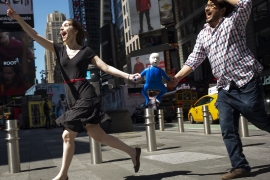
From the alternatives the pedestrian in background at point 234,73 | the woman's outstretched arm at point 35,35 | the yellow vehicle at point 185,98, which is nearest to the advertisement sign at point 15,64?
the yellow vehicle at point 185,98

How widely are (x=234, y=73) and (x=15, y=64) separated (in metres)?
77.9

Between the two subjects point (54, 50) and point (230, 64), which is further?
point (54, 50)

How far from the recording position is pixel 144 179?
14.8ft

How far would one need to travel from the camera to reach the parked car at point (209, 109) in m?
18.2

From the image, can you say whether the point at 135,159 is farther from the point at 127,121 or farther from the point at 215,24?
the point at 127,121

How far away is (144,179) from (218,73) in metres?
1.48

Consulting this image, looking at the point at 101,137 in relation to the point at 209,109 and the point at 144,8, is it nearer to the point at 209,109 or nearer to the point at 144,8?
the point at 209,109

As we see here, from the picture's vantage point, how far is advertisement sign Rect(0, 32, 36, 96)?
76.8 meters

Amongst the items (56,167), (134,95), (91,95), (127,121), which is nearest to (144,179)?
(91,95)

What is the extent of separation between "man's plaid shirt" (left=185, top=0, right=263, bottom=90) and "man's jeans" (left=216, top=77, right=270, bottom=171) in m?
0.09

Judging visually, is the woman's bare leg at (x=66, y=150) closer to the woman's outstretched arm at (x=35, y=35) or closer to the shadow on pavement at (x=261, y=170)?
the woman's outstretched arm at (x=35, y=35)

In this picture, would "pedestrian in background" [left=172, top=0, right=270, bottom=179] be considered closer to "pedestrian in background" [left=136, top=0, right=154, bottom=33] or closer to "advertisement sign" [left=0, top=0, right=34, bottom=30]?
"pedestrian in background" [left=136, top=0, right=154, bottom=33]

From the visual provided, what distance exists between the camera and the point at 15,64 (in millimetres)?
77688

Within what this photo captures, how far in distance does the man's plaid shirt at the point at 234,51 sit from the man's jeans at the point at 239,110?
0.09 m
